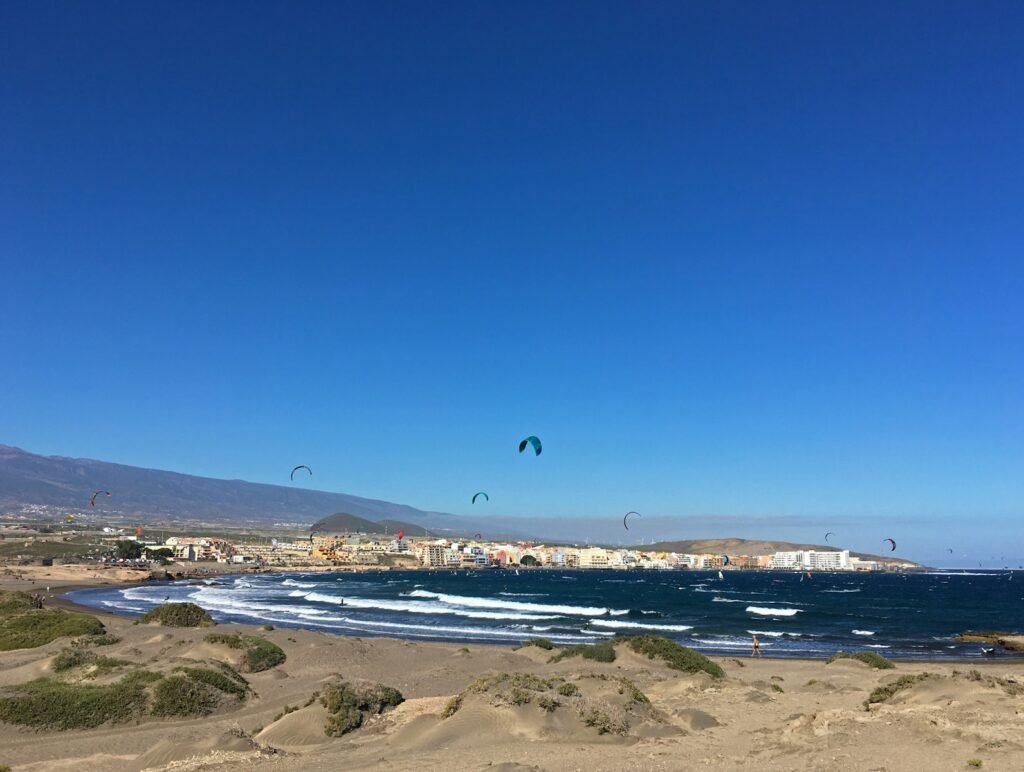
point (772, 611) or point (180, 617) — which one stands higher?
point (180, 617)

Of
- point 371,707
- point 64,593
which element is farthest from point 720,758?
point 64,593

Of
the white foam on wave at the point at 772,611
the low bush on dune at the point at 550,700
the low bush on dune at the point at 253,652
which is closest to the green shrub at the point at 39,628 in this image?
the low bush on dune at the point at 253,652

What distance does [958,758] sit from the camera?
10.5 meters

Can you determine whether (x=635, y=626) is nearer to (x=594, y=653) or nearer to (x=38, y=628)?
(x=594, y=653)

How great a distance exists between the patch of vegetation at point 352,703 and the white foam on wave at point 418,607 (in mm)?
37263

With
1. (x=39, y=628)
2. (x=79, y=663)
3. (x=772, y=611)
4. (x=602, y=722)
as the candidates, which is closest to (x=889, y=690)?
(x=602, y=722)

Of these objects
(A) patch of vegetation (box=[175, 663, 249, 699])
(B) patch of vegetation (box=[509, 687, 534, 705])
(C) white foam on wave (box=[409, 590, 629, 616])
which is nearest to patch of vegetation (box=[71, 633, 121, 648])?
(A) patch of vegetation (box=[175, 663, 249, 699])

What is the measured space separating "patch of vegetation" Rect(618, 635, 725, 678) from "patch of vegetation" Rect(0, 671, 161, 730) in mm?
16067

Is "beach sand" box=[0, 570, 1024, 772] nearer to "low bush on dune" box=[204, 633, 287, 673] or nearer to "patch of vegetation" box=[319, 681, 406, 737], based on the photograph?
"patch of vegetation" box=[319, 681, 406, 737]

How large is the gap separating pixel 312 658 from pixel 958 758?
830 inches

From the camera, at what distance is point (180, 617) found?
111 ft

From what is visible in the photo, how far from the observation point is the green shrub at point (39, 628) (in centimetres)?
2603

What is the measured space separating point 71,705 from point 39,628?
1612 centimetres

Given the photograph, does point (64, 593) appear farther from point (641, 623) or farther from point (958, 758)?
point (958, 758)
